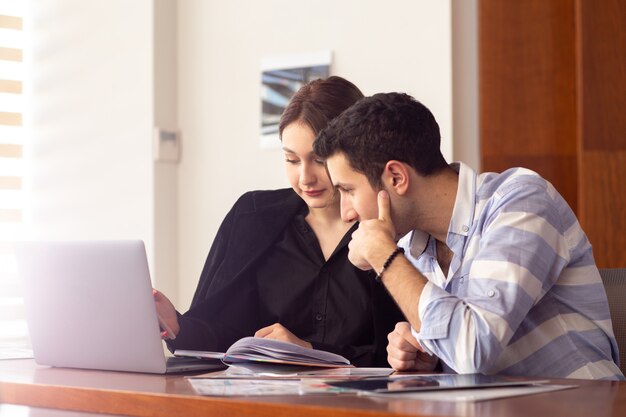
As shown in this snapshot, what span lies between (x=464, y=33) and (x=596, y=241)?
2.97 feet

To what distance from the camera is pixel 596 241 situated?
313 cm

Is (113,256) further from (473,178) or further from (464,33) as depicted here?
(464,33)

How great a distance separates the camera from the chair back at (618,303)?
187 cm

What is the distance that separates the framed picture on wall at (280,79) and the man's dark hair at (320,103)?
126cm

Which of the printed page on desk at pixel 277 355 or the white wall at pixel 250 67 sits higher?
the white wall at pixel 250 67

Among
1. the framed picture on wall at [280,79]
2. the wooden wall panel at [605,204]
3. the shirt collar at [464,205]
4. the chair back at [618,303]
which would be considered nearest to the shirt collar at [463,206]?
the shirt collar at [464,205]

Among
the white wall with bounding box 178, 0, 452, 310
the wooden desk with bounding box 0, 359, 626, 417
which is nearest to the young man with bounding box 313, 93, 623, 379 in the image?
the wooden desk with bounding box 0, 359, 626, 417

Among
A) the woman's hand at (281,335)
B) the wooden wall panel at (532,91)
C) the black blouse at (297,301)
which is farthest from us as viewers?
the wooden wall panel at (532,91)

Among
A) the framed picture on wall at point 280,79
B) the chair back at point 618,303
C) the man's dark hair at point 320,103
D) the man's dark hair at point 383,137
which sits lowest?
the chair back at point 618,303

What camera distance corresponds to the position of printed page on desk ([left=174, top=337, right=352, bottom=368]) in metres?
1.73

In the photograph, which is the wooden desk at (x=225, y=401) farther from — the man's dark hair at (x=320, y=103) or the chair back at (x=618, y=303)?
the man's dark hair at (x=320, y=103)

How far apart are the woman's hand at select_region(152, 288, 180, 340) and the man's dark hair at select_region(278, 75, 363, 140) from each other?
0.58 meters

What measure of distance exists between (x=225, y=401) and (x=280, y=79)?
2678 millimetres

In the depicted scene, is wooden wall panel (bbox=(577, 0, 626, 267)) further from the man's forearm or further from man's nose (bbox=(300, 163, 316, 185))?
the man's forearm
